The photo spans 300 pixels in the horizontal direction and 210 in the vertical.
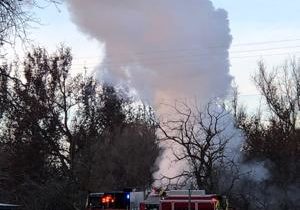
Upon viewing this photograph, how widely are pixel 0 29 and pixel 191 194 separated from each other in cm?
1483

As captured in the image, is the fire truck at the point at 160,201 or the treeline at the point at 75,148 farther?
the treeline at the point at 75,148

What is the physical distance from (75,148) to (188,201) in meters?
25.0

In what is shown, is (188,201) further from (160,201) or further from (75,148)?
(75,148)

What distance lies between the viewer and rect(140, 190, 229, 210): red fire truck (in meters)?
20.0

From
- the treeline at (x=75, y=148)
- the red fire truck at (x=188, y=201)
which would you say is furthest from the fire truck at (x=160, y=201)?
the treeline at (x=75, y=148)

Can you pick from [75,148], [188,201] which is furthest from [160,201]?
[75,148]

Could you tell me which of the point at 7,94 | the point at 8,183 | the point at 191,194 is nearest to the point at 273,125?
the point at 8,183

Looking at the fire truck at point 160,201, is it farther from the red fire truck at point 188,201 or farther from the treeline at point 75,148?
the treeline at point 75,148

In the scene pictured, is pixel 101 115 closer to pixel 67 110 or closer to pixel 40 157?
pixel 67 110

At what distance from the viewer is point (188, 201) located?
20312mm

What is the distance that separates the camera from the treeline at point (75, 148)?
36969 millimetres

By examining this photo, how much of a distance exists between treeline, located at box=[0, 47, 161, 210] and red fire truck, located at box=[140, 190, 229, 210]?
11006 millimetres

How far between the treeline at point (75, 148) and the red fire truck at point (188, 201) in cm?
1101

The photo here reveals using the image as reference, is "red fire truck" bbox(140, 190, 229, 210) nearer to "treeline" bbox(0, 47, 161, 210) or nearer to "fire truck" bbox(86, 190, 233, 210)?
"fire truck" bbox(86, 190, 233, 210)
